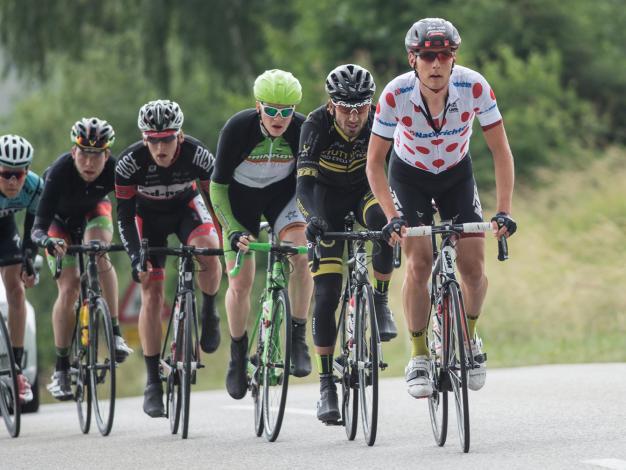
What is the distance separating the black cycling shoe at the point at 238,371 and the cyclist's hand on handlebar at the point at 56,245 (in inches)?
61.9

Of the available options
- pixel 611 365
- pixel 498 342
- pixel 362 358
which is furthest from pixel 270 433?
pixel 498 342

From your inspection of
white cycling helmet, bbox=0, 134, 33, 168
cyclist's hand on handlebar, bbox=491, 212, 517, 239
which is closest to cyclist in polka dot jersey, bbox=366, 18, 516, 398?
cyclist's hand on handlebar, bbox=491, 212, 517, 239

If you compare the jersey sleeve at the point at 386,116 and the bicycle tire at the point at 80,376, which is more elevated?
the jersey sleeve at the point at 386,116

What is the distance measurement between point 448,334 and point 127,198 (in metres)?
3.29

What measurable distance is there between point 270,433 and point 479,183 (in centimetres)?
1658

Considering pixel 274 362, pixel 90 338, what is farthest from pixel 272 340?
pixel 90 338

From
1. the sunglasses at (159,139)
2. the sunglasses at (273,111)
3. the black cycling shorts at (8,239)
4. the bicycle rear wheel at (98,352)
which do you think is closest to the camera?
the sunglasses at (273,111)

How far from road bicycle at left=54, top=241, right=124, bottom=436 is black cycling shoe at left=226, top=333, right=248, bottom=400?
1.09m

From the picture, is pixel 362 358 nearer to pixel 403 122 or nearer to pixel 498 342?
pixel 403 122

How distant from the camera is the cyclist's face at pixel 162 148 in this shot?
10.3 meters

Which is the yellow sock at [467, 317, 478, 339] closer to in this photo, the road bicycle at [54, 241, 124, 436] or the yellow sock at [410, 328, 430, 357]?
the yellow sock at [410, 328, 430, 357]

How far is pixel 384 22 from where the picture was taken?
32.2 metres

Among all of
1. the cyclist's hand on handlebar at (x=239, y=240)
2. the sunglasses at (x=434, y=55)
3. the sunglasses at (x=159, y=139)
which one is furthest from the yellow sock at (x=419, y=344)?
the sunglasses at (x=159, y=139)

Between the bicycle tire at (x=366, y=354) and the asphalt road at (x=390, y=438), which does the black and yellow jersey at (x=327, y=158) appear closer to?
the bicycle tire at (x=366, y=354)
